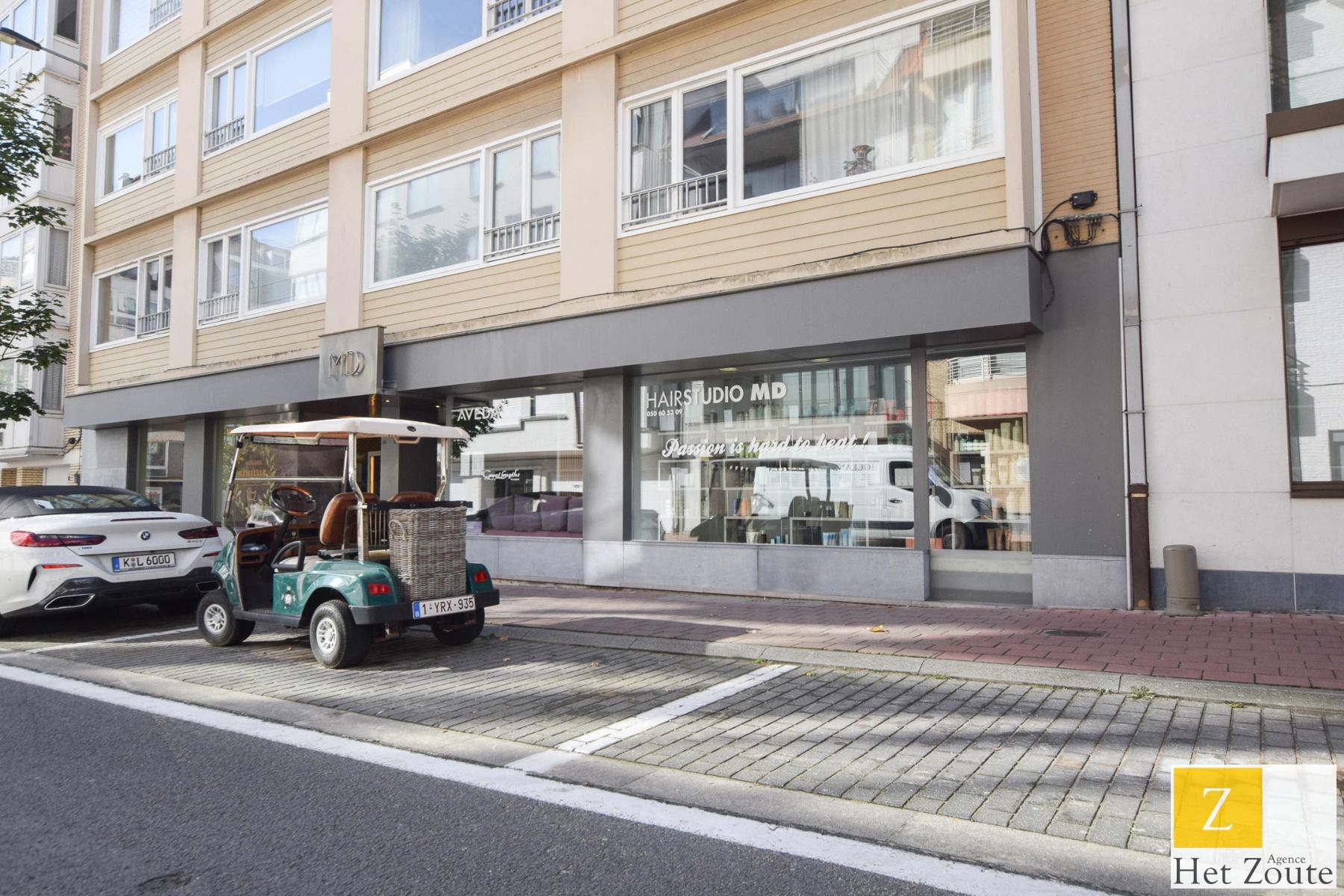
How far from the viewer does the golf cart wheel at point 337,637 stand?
6984 mm

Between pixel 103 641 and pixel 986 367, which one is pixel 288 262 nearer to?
pixel 103 641

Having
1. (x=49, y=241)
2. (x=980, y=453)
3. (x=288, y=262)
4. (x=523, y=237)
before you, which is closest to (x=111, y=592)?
(x=523, y=237)

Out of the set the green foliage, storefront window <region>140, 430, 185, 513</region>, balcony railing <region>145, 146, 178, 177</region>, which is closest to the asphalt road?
the green foliage

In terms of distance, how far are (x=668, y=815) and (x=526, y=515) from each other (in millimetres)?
9339

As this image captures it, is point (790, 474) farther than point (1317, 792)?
Yes

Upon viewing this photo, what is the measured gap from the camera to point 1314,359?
8141 mm

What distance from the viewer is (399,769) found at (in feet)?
15.1

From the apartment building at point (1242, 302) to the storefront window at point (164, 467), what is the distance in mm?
17593

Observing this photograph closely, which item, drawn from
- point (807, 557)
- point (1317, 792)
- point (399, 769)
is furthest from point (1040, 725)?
point (807, 557)

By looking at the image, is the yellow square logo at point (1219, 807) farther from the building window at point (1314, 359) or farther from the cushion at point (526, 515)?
the cushion at point (526, 515)

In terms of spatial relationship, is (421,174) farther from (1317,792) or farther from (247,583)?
(1317,792)

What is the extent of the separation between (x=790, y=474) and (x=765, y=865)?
7470mm

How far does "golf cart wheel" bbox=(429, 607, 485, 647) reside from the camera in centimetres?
789

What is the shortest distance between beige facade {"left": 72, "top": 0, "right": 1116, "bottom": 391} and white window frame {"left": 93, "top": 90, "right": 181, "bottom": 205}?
4.9 inches
